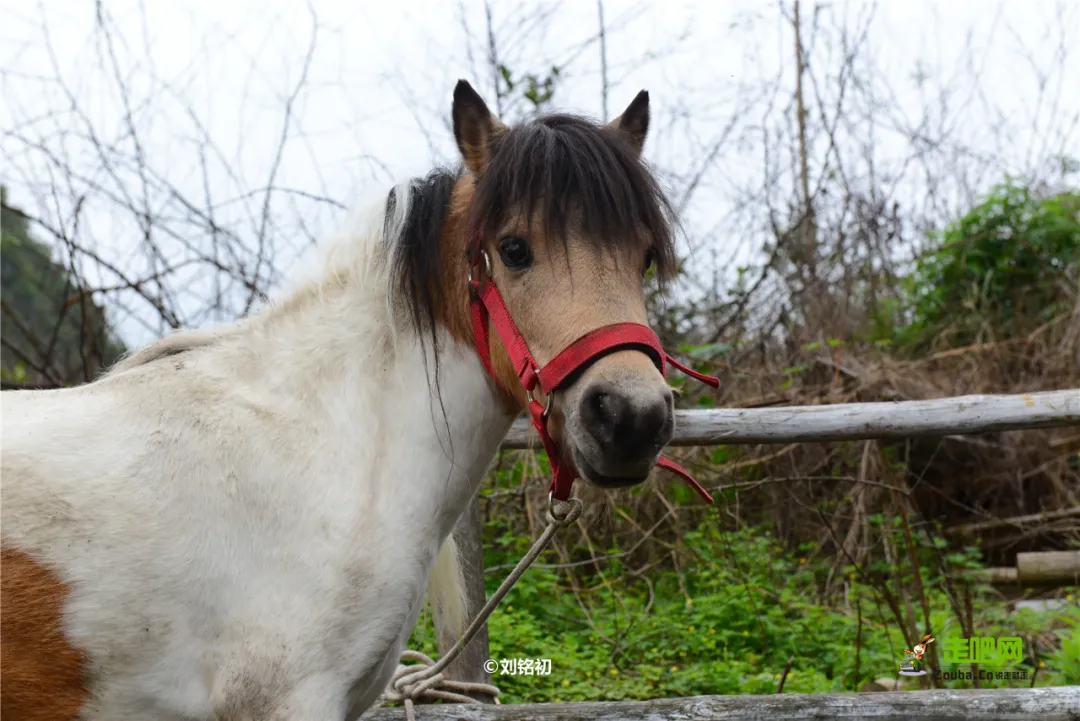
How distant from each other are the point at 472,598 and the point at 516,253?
6.01 feet

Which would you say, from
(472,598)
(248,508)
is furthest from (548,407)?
A: (472,598)

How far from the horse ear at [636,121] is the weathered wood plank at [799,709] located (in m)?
1.78

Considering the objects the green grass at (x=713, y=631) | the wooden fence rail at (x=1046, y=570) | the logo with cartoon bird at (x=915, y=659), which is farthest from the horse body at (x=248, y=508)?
the wooden fence rail at (x=1046, y=570)

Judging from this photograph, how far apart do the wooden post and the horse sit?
48.3 inches

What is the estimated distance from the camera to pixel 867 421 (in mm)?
3240

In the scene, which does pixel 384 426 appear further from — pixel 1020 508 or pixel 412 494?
pixel 1020 508

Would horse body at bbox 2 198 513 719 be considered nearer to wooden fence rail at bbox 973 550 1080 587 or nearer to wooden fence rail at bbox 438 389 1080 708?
wooden fence rail at bbox 438 389 1080 708

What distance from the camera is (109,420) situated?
73.5 inches

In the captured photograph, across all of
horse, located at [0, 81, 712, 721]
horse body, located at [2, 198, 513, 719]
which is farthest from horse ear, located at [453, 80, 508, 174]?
horse body, located at [2, 198, 513, 719]

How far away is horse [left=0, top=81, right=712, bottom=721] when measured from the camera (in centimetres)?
171

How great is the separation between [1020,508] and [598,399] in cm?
604

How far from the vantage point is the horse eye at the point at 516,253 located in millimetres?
1962

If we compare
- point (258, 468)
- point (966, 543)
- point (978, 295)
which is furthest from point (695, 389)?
point (258, 468)

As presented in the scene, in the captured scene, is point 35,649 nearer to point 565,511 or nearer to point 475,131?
point 565,511
